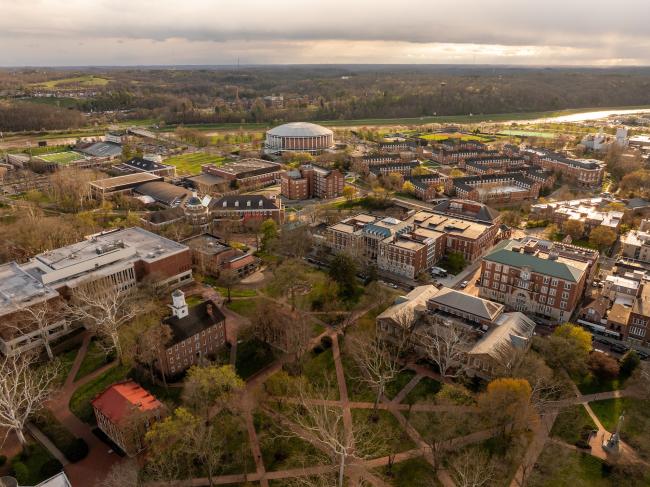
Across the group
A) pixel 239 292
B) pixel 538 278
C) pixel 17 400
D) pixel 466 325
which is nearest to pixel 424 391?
pixel 466 325

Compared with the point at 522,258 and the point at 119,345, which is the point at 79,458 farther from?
the point at 522,258

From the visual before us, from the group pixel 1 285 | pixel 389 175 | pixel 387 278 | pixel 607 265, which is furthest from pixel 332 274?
pixel 389 175

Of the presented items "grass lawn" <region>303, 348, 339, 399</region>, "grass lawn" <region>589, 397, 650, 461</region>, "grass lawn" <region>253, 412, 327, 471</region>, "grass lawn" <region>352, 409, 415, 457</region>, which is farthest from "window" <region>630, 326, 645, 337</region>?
"grass lawn" <region>253, 412, 327, 471</region>

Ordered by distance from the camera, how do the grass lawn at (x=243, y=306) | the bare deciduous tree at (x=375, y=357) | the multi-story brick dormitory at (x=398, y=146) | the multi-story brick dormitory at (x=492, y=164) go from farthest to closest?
1. the multi-story brick dormitory at (x=398, y=146)
2. the multi-story brick dormitory at (x=492, y=164)
3. the grass lawn at (x=243, y=306)
4. the bare deciduous tree at (x=375, y=357)

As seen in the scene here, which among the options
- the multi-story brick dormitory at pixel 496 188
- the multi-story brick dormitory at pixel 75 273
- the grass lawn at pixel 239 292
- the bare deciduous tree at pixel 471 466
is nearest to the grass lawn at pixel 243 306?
the grass lawn at pixel 239 292

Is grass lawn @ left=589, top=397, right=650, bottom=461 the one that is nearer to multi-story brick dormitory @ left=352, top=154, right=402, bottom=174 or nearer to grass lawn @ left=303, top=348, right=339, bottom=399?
grass lawn @ left=303, top=348, right=339, bottom=399

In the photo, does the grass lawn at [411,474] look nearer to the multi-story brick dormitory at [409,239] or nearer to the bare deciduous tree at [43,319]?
the multi-story brick dormitory at [409,239]
